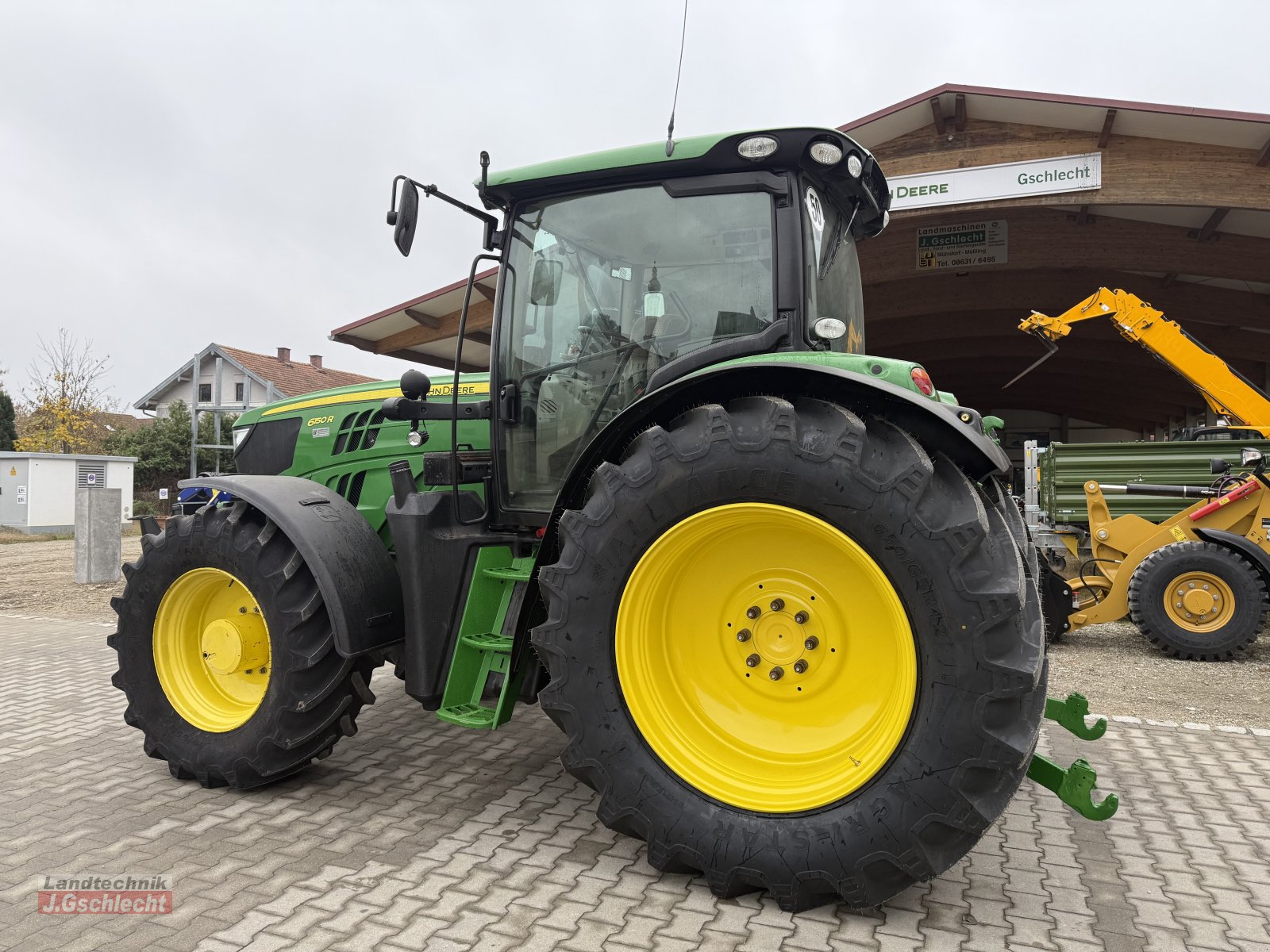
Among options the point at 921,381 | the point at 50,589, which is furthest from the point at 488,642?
the point at 50,589

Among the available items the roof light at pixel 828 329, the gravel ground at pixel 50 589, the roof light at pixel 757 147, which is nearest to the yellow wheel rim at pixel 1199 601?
the roof light at pixel 828 329

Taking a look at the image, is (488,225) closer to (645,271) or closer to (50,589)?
(645,271)

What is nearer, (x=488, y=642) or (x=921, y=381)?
(x=921, y=381)

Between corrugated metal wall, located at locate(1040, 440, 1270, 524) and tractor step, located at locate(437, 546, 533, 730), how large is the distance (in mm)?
8360

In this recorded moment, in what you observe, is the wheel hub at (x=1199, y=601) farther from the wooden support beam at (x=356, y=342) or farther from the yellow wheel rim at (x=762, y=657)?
the wooden support beam at (x=356, y=342)

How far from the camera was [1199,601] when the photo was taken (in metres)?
6.85

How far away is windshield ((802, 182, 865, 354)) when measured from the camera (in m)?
3.09

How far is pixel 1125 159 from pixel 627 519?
857 centimetres

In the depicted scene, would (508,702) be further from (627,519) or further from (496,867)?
(627,519)

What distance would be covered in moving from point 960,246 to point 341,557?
10.1 meters

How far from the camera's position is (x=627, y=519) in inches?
106

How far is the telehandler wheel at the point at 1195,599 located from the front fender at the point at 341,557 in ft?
20.1

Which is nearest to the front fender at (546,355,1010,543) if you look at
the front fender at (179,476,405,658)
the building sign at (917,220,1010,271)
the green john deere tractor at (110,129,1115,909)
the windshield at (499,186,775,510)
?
the green john deere tractor at (110,129,1115,909)

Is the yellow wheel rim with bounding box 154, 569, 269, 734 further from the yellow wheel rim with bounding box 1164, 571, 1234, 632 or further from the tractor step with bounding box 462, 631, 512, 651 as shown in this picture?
the yellow wheel rim with bounding box 1164, 571, 1234, 632
